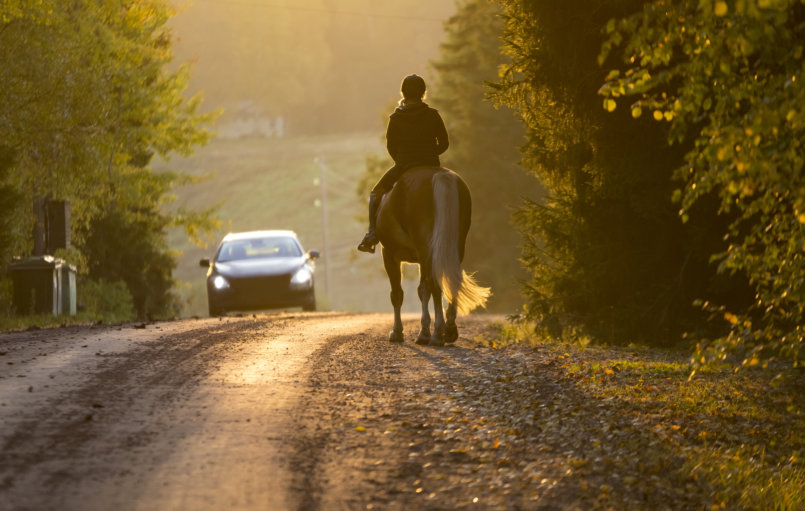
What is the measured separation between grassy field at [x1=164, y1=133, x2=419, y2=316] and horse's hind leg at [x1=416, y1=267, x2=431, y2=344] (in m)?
60.1

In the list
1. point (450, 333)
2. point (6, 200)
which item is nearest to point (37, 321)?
point (6, 200)

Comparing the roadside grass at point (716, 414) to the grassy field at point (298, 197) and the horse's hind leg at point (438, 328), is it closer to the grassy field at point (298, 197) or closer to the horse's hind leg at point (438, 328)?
the horse's hind leg at point (438, 328)

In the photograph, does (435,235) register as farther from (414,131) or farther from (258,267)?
(258,267)

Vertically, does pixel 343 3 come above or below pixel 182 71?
above

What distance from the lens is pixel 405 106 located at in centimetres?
1264

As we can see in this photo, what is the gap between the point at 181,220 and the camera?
3338 centimetres

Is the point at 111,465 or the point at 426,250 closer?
the point at 111,465

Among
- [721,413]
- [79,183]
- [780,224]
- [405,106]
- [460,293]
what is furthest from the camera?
[79,183]

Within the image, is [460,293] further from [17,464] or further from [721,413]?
[17,464]

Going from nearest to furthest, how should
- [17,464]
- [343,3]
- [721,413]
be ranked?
[17,464] < [721,413] < [343,3]

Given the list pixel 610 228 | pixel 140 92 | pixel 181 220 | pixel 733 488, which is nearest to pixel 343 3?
pixel 181 220

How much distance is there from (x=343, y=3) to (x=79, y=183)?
81573 millimetres

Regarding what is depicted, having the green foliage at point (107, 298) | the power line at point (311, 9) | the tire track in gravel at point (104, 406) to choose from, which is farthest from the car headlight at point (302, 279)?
the power line at point (311, 9)

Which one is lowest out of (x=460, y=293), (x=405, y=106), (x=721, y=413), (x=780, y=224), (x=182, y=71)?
(x=721, y=413)
